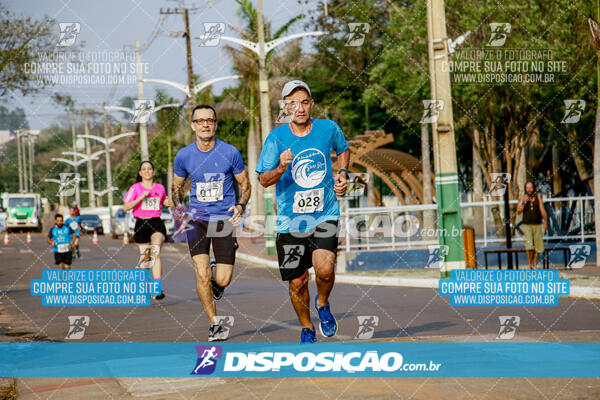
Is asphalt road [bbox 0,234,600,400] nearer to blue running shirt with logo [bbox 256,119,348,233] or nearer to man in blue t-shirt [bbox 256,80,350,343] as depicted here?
man in blue t-shirt [bbox 256,80,350,343]

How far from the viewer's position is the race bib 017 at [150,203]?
11505mm

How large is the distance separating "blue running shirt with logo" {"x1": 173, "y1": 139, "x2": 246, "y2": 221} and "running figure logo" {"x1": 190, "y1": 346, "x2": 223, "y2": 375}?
1.93 m

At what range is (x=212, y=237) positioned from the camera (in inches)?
316

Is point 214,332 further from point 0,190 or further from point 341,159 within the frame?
point 0,190

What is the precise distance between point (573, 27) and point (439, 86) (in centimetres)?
1355

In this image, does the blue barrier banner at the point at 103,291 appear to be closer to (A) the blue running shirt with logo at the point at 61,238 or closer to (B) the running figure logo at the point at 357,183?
(A) the blue running shirt with logo at the point at 61,238

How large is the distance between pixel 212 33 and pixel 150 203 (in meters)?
2.91

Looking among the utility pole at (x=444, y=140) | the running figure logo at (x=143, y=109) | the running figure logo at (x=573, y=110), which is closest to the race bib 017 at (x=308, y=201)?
the running figure logo at (x=143, y=109)

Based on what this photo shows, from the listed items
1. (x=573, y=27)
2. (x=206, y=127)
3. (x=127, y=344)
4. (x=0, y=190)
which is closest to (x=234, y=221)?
(x=206, y=127)

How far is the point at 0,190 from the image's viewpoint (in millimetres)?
70438

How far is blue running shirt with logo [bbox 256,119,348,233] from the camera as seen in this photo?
6.82m

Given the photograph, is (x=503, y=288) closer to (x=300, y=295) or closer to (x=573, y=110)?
(x=573, y=110)

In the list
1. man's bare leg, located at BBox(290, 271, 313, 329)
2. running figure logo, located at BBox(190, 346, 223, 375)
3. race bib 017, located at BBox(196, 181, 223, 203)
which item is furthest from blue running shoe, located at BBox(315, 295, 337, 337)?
race bib 017, located at BBox(196, 181, 223, 203)

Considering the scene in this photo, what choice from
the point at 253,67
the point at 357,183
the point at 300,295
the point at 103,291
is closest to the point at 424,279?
the point at 103,291
